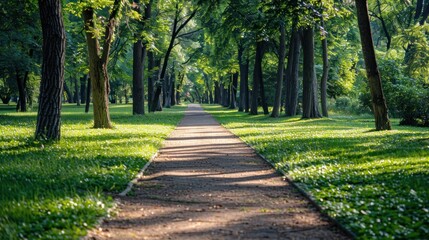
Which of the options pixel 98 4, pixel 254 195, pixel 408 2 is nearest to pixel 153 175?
pixel 254 195

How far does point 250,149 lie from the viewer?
46.3 feet

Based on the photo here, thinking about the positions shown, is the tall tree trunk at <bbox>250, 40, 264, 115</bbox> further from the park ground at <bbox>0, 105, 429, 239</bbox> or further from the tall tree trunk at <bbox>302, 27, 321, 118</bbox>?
the park ground at <bbox>0, 105, 429, 239</bbox>

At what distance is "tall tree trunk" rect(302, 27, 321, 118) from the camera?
2847cm

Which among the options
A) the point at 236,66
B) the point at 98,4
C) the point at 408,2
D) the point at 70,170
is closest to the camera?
the point at 70,170

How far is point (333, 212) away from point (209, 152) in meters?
7.54

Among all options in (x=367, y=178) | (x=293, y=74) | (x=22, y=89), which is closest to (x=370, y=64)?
(x=367, y=178)

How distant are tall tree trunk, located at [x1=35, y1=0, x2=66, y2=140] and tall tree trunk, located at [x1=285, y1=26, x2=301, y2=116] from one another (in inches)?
795

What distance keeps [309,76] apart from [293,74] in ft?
9.56

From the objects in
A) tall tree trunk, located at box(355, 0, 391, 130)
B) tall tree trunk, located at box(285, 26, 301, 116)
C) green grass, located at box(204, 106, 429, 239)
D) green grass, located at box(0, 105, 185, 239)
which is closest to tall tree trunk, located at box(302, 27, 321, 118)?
tall tree trunk, located at box(285, 26, 301, 116)

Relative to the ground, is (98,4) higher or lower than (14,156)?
higher

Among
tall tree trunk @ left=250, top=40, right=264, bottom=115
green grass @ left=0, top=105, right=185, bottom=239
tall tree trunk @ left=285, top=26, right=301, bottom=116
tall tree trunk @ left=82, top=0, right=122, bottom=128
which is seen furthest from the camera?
tall tree trunk @ left=250, top=40, right=264, bottom=115

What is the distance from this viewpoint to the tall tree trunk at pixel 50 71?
517 inches

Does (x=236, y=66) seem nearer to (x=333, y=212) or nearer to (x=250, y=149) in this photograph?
(x=250, y=149)

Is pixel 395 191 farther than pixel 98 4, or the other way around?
pixel 98 4
